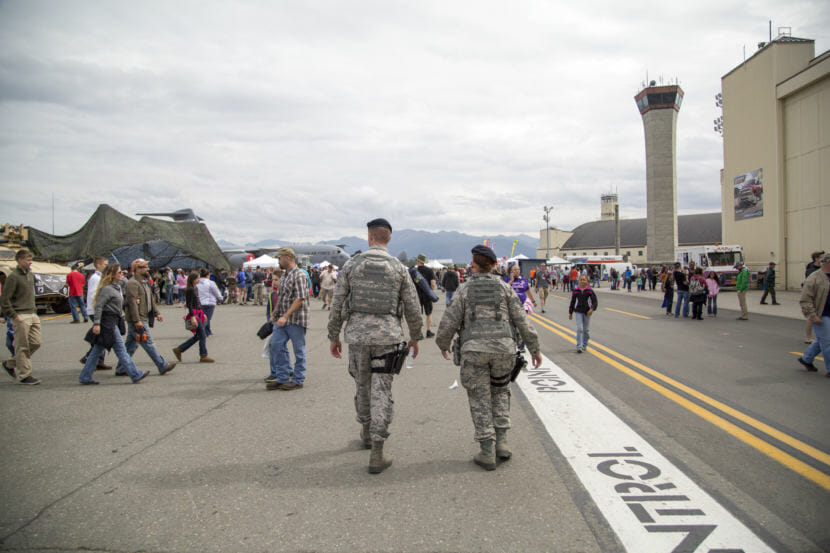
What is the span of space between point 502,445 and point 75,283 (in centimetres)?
1568

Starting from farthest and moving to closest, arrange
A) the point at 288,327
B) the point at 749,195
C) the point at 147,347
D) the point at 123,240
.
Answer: the point at 749,195, the point at 123,240, the point at 147,347, the point at 288,327

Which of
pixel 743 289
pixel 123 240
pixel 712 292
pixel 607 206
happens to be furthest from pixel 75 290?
pixel 607 206

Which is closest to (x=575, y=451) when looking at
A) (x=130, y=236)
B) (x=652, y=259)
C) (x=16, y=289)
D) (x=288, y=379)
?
(x=288, y=379)

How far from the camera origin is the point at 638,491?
3410 mm

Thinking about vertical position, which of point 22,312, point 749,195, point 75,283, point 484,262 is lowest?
point 22,312

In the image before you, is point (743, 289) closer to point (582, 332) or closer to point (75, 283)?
point (582, 332)

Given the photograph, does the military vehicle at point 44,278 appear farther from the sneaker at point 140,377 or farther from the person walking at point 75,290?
the sneaker at point 140,377

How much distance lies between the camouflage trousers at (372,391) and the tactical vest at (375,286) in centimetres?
32

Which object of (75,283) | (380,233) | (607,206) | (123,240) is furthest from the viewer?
(607,206)

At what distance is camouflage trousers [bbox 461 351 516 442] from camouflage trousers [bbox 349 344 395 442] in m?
0.64

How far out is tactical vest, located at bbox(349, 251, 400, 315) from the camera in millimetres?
4070

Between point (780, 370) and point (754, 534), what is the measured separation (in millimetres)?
6007

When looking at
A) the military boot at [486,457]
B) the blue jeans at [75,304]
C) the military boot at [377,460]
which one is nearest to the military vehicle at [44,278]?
the blue jeans at [75,304]

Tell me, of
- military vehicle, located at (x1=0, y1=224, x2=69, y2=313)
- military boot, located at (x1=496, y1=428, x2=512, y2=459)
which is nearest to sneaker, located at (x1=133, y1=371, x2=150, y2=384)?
military boot, located at (x1=496, y1=428, x2=512, y2=459)
